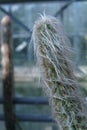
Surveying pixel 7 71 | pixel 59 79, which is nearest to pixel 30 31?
pixel 7 71

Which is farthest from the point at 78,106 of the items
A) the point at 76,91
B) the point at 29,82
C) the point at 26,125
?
the point at 29,82

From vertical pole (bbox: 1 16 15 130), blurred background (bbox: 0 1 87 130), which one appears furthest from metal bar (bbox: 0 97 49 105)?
blurred background (bbox: 0 1 87 130)

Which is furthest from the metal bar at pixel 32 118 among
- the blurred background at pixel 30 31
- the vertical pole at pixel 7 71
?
the blurred background at pixel 30 31

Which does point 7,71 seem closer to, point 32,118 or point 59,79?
point 32,118

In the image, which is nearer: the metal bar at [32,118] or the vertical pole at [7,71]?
the vertical pole at [7,71]

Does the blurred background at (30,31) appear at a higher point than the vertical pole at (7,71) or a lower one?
higher

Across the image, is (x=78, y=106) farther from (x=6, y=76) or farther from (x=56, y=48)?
(x=6, y=76)

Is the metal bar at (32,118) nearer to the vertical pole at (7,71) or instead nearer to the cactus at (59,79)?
the vertical pole at (7,71)
